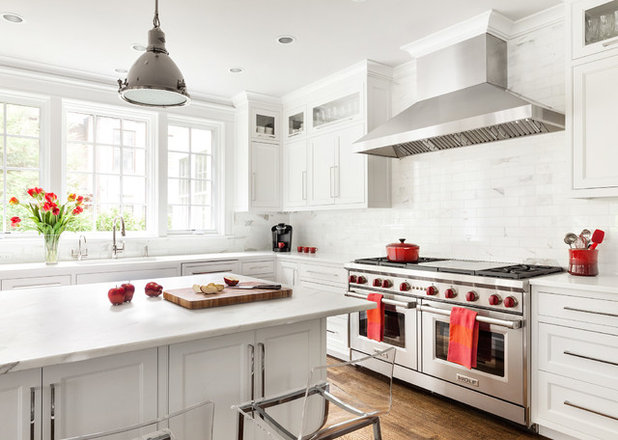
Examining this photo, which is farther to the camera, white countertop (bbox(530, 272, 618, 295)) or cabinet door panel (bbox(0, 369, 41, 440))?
white countertop (bbox(530, 272, 618, 295))

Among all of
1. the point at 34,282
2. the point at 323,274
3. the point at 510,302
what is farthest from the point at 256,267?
the point at 510,302

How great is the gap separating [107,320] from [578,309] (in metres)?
2.47

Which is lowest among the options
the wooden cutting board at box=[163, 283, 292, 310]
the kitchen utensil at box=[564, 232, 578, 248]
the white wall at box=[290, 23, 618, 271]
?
the wooden cutting board at box=[163, 283, 292, 310]

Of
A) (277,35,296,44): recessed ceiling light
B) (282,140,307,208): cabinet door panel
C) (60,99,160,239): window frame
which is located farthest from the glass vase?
(277,35,296,44): recessed ceiling light

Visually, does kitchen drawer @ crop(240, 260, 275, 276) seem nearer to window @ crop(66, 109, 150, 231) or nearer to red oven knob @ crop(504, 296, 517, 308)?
window @ crop(66, 109, 150, 231)

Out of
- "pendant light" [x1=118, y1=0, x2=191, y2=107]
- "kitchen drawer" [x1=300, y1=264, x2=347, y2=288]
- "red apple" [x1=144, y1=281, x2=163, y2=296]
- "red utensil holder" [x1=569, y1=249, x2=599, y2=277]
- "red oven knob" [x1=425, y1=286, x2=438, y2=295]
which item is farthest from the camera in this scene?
"kitchen drawer" [x1=300, y1=264, x2=347, y2=288]

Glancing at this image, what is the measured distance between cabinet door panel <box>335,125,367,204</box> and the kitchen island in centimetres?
213

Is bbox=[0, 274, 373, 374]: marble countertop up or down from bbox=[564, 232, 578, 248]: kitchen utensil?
down

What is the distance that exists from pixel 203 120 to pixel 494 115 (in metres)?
3.53

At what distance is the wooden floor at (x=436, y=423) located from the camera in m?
2.60

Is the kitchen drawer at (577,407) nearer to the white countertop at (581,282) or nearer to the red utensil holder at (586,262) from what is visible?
the white countertop at (581,282)

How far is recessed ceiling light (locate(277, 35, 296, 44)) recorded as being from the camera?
11.3ft

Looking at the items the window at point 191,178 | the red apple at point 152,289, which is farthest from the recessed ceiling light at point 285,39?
the red apple at point 152,289

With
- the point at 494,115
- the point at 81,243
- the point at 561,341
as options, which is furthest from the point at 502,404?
the point at 81,243
